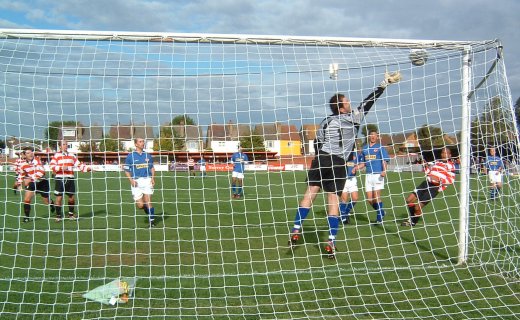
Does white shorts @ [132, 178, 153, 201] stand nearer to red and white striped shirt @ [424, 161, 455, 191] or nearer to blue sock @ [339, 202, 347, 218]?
blue sock @ [339, 202, 347, 218]

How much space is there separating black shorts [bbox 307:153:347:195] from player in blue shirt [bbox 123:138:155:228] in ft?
14.7

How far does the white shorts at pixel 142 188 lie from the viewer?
9.84m

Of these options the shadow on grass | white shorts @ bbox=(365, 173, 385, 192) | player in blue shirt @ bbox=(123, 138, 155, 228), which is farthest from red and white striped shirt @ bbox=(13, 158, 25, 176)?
the shadow on grass

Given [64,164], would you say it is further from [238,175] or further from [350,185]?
[238,175]

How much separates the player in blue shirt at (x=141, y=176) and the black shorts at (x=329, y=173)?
4490mm

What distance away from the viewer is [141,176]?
10.1m

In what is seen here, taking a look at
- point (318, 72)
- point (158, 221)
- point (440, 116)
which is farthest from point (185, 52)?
point (158, 221)

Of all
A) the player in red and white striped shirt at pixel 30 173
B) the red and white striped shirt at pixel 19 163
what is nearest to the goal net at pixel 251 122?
the player in red and white striped shirt at pixel 30 173

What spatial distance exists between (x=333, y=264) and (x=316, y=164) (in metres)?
1.34

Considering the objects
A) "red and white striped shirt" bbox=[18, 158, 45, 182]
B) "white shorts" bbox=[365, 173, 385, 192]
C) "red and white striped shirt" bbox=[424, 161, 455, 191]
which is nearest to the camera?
"red and white striped shirt" bbox=[424, 161, 455, 191]

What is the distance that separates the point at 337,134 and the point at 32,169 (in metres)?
7.50

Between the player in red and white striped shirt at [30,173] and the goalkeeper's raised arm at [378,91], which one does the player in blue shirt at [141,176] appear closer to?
the player in red and white striped shirt at [30,173]

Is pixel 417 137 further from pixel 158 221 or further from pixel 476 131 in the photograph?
pixel 158 221

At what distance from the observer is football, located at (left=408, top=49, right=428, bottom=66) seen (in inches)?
226
